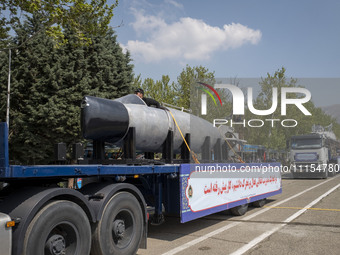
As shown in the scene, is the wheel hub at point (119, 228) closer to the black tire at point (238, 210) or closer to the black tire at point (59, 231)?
the black tire at point (59, 231)

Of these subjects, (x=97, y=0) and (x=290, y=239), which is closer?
(x=290, y=239)

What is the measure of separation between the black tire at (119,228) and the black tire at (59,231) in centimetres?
29

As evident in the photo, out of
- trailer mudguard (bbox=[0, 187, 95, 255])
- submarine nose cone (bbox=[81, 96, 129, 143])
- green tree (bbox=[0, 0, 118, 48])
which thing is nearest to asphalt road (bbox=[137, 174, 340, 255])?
submarine nose cone (bbox=[81, 96, 129, 143])

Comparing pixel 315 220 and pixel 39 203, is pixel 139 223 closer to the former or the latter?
pixel 39 203

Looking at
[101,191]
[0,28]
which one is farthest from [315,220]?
[0,28]

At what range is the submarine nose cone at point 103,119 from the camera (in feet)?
21.2

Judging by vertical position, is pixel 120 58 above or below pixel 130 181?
above

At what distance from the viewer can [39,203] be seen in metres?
4.02

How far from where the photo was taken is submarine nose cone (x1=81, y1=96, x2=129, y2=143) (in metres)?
6.47

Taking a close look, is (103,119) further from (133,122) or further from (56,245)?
(56,245)

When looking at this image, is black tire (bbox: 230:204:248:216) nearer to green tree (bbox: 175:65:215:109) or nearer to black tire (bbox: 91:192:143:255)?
black tire (bbox: 91:192:143:255)

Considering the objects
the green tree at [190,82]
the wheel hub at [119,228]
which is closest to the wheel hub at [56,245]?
the wheel hub at [119,228]

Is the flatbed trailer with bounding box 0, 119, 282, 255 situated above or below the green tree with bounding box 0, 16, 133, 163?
below

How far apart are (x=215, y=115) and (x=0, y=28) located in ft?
69.6
